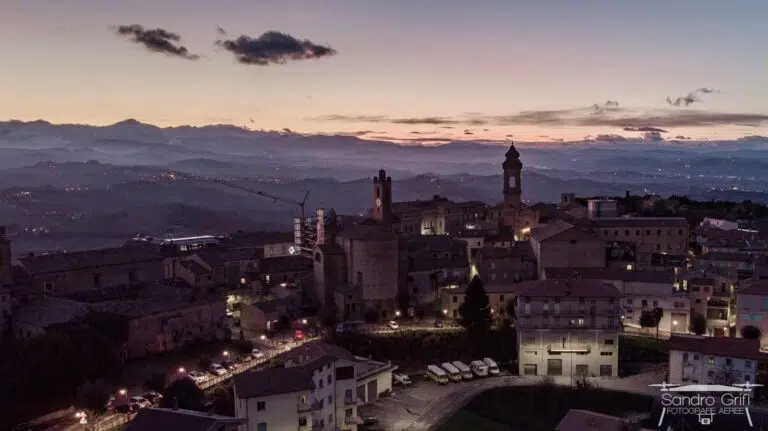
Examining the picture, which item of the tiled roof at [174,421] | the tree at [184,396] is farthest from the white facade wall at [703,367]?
the tree at [184,396]

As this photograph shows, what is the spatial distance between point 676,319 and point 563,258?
6213mm

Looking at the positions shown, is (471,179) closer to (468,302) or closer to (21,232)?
(21,232)

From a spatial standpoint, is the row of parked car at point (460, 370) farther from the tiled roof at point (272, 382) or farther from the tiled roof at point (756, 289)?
the tiled roof at point (756, 289)

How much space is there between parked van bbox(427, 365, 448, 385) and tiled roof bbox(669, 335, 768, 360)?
800 cm

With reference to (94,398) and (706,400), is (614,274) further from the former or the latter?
(94,398)

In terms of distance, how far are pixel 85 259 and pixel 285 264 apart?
9.88 metres

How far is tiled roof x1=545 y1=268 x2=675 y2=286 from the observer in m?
29.7

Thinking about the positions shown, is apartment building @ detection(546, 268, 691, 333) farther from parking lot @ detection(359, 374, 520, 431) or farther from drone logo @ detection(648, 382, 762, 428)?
parking lot @ detection(359, 374, 520, 431)

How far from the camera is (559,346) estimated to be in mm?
26188

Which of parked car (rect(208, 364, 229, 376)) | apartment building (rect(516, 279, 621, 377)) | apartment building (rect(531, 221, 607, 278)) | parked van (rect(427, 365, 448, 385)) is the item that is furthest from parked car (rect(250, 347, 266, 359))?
apartment building (rect(531, 221, 607, 278))

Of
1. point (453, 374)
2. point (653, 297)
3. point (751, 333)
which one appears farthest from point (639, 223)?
point (453, 374)

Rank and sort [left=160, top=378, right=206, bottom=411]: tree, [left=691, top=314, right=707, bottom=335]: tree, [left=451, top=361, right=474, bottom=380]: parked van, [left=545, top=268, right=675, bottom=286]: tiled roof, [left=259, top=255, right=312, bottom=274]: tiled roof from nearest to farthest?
[left=160, top=378, right=206, bottom=411]: tree → [left=451, top=361, right=474, bottom=380]: parked van → [left=691, top=314, right=707, bottom=335]: tree → [left=545, top=268, right=675, bottom=286]: tiled roof → [left=259, top=255, right=312, bottom=274]: tiled roof

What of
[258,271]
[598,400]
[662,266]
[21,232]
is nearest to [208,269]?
[258,271]

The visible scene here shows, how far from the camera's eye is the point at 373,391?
23250 mm
